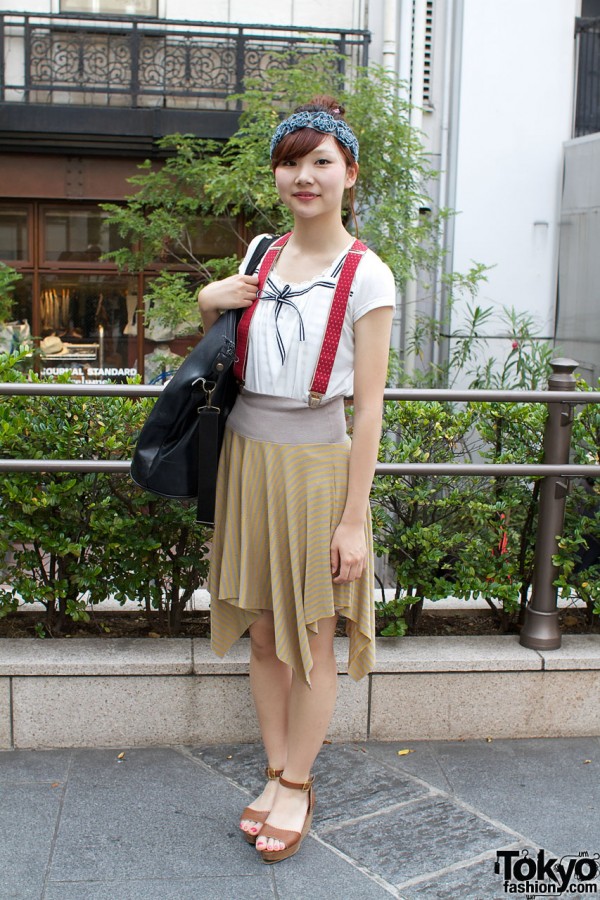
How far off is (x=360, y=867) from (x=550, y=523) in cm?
153

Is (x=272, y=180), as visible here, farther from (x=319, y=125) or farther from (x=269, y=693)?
(x=269, y=693)

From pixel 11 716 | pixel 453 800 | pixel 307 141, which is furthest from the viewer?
pixel 11 716

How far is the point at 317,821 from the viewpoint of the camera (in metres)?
3.17

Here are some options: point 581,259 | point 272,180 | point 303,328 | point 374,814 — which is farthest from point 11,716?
point 581,259

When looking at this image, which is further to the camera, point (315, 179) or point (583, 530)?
point (583, 530)

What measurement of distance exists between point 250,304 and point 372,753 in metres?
1.76

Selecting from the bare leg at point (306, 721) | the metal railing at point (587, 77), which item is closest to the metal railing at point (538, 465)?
the bare leg at point (306, 721)

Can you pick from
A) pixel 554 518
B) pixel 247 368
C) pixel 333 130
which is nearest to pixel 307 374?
pixel 247 368

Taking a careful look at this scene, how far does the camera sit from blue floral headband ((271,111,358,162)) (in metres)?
2.78

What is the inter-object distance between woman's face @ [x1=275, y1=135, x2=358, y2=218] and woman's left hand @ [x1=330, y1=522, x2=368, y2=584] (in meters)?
0.93

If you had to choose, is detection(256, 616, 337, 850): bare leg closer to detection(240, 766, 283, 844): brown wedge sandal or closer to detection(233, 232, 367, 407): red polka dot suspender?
detection(240, 766, 283, 844): brown wedge sandal

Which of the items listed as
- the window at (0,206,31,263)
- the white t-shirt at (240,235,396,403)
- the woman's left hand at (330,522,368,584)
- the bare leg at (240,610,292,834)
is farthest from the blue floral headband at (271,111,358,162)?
the window at (0,206,31,263)

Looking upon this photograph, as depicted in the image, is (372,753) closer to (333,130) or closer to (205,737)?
(205,737)

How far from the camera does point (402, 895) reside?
2.76 meters
